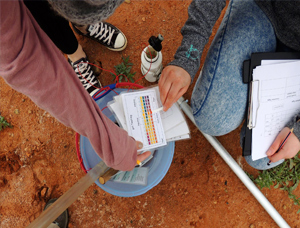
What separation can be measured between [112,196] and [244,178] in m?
0.74

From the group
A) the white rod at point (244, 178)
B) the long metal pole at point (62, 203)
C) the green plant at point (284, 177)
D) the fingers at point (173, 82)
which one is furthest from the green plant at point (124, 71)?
the green plant at point (284, 177)

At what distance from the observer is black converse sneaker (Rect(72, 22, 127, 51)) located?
4.07 ft

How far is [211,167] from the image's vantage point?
4.01 ft

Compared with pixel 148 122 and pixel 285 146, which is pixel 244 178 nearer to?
pixel 285 146

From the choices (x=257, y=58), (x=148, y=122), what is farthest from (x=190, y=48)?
(x=148, y=122)

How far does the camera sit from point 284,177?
1.18 metres

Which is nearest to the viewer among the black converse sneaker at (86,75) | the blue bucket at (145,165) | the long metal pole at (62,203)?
the long metal pole at (62,203)

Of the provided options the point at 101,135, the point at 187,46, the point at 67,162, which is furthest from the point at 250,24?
the point at 67,162

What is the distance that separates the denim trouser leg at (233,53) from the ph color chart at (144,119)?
0.24 meters

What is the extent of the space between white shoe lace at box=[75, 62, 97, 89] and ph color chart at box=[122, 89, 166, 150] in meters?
0.40

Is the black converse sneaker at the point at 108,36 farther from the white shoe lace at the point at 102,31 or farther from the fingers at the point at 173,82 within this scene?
the fingers at the point at 173,82

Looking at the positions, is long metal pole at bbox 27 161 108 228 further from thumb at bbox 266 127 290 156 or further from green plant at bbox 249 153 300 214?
green plant at bbox 249 153 300 214

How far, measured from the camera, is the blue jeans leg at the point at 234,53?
2.76 feet

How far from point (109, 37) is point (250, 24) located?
0.77 m
